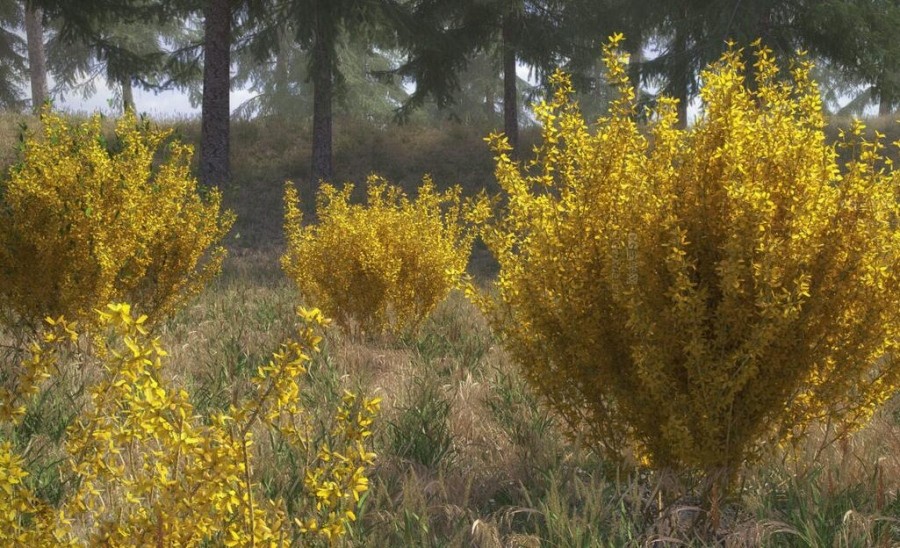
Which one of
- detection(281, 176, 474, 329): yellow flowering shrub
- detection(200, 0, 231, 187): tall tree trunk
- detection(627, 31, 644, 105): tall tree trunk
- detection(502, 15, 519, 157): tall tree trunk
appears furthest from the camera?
detection(502, 15, 519, 157): tall tree trunk

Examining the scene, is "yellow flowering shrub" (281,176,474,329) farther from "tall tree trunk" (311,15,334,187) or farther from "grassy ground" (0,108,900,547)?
"tall tree trunk" (311,15,334,187)

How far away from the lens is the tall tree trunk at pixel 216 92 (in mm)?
12336

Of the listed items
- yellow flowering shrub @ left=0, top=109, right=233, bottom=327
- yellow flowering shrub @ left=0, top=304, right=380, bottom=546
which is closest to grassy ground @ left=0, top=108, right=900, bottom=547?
yellow flowering shrub @ left=0, top=304, right=380, bottom=546

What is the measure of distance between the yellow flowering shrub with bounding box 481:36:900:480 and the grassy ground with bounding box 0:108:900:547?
0.80 ft

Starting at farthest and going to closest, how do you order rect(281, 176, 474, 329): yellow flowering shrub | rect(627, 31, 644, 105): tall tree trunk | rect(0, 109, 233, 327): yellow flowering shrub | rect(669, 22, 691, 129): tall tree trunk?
rect(627, 31, 644, 105): tall tree trunk → rect(669, 22, 691, 129): tall tree trunk → rect(281, 176, 474, 329): yellow flowering shrub → rect(0, 109, 233, 327): yellow flowering shrub

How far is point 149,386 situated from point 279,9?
14.1m

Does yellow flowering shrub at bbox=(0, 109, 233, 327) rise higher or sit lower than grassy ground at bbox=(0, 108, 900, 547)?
higher

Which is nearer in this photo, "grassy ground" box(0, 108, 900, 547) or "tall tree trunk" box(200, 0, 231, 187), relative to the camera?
"grassy ground" box(0, 108, 900, 547)

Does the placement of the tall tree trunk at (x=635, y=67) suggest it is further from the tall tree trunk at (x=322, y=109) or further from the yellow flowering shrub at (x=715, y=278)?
the yellow flowering shrub at (x=715, y=278)

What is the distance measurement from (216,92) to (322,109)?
2138mm

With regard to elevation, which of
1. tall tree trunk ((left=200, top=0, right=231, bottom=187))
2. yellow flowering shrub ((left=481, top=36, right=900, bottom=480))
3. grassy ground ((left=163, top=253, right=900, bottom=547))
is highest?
tall tree trunk ((left=200, top=0, right=231, bottom=187))

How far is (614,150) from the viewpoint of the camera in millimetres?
3082

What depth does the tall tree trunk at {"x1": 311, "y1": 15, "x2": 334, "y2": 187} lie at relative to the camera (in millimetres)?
13328

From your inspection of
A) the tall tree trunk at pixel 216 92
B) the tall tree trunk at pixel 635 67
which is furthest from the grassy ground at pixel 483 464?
the tall tree trunk at pixel 635 67
